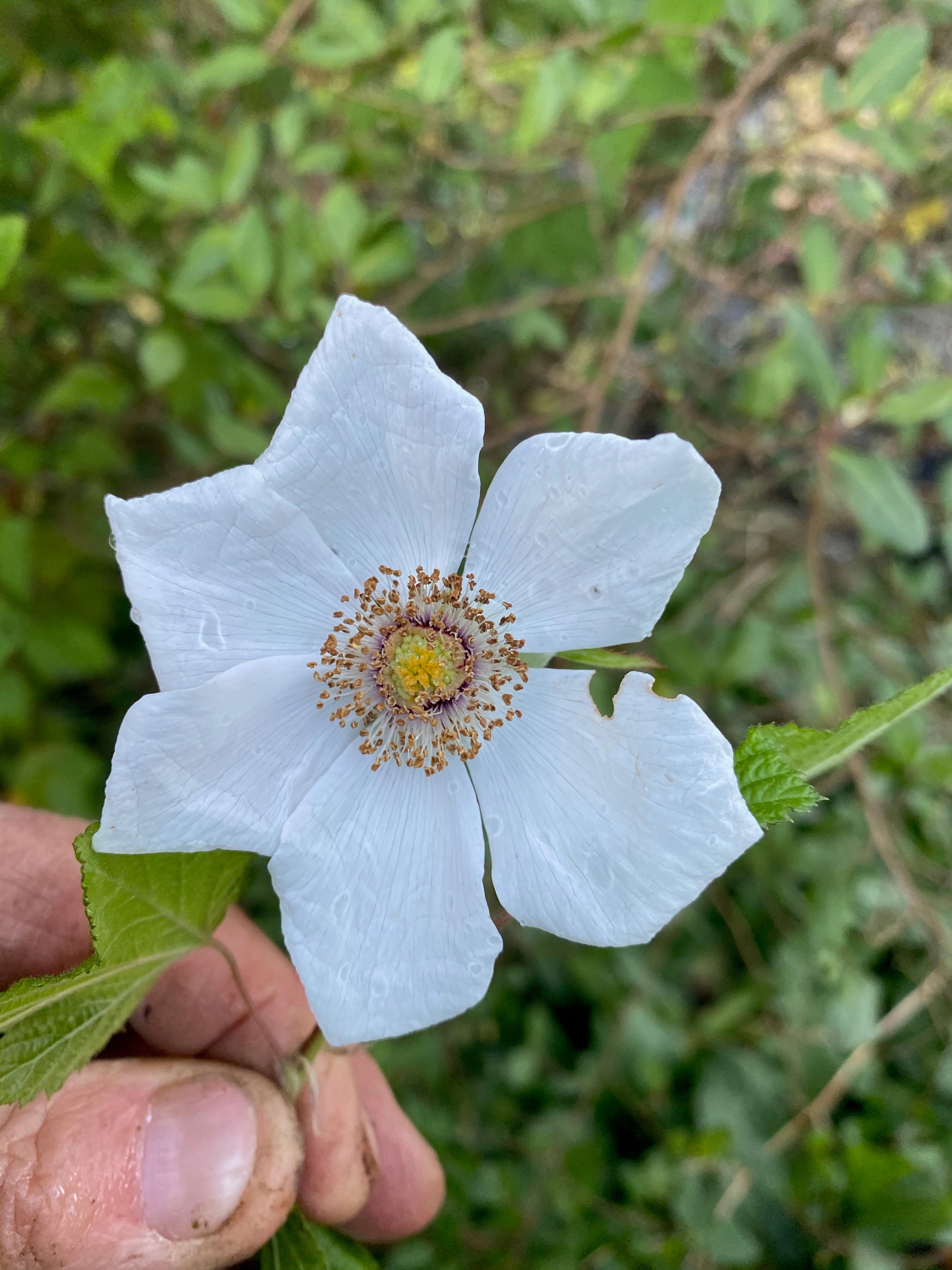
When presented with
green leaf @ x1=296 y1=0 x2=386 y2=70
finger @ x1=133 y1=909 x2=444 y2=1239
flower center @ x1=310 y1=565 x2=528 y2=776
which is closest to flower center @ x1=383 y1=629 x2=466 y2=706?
flower center @ x1=310 y1=565 x2=528 y2=776

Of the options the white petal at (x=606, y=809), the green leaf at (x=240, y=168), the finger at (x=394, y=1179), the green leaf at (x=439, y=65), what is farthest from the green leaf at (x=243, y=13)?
the finger at (x=394, y=1179)

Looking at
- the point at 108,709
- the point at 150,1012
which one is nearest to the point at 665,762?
the point at 150,1012

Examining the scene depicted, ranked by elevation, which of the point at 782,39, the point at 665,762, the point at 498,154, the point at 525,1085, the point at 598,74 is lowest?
the point at 525,1085

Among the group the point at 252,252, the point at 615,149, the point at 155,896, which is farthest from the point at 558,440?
the point at 615,149

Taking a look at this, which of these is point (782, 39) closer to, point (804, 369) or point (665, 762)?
point (804, 369)

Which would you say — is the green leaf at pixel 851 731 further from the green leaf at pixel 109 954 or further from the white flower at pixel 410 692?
the green leaf at pixel 109 954
